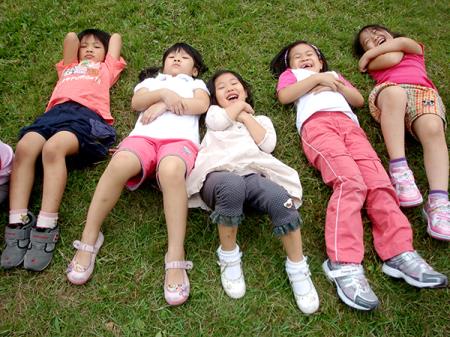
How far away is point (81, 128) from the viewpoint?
311 centimetres

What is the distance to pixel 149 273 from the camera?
2678 mm

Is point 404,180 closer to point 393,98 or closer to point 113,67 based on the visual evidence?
point 393,98

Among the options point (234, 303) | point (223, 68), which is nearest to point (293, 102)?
point (223, 68)

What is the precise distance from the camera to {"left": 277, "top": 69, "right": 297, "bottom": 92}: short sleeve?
3.58 metres

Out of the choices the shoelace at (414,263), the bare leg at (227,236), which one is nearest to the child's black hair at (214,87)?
the bare leg at (227,236)

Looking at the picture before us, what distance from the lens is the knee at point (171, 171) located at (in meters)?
2.67

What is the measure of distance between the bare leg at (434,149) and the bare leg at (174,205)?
1.95 m

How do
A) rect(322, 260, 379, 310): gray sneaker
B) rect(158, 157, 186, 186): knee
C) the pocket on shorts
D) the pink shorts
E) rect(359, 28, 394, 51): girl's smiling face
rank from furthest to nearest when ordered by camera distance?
rect(359, 28, 394, 51): girl's smiling face → the pocket on shorts → the pink shorts → rect(158, 157, 186, 186): knee → rect(322, 260, 379, 310): gray sneaker

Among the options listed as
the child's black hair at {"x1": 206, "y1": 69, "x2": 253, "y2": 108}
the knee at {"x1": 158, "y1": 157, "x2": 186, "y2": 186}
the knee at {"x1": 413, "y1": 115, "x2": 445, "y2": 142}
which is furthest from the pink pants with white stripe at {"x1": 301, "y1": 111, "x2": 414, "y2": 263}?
the knee at {"x1": 158, "y1": 157, "x2": 186, "y2": 186}

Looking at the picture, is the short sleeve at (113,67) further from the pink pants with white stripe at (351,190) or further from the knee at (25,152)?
the pink pants with white stripe at (351,190)

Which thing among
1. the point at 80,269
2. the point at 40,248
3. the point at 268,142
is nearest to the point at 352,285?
the point at 268,142

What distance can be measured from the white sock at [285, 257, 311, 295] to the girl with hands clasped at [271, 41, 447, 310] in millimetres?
185

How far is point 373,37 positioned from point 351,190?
2.03m

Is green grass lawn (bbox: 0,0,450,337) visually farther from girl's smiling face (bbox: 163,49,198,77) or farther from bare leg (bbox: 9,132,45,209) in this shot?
girl's smiling face (bbox: 163,49,198,77)
